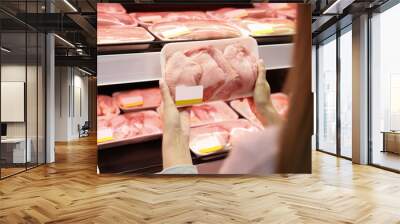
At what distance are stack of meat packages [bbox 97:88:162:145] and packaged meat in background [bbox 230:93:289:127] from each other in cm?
130

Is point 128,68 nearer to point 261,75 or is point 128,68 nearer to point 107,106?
point 107,106

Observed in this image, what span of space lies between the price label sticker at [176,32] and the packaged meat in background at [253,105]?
1.40 meters

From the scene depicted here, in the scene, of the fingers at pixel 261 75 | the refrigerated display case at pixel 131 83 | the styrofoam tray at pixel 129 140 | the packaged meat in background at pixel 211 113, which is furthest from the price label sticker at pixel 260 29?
the styrofoam tray at pixel 129 140

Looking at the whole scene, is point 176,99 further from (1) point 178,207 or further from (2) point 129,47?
(1) point 178,207

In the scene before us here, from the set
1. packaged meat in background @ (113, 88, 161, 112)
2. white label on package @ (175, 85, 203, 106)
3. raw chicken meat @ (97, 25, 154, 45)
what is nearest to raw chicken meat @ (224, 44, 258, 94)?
white label on package @ (175, 85, 203, 106)

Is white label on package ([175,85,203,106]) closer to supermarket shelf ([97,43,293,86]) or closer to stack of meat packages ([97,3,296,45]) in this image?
supermarket shelf ([97,43,293,86])

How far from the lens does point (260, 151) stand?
625cm

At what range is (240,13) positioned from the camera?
6.32 meters

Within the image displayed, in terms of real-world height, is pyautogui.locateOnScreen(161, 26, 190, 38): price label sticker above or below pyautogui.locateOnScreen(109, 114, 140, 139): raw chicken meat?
above

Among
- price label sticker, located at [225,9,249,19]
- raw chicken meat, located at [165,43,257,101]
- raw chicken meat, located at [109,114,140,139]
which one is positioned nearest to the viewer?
raw chicken meat, located at [109,114,140,139]

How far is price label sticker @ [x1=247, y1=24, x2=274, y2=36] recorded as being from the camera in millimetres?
6332

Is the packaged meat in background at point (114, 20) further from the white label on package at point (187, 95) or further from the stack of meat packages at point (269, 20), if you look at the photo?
the stack of meat packages at point (269, 20)

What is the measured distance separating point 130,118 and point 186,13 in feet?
6.45

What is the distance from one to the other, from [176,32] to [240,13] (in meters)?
1.11
